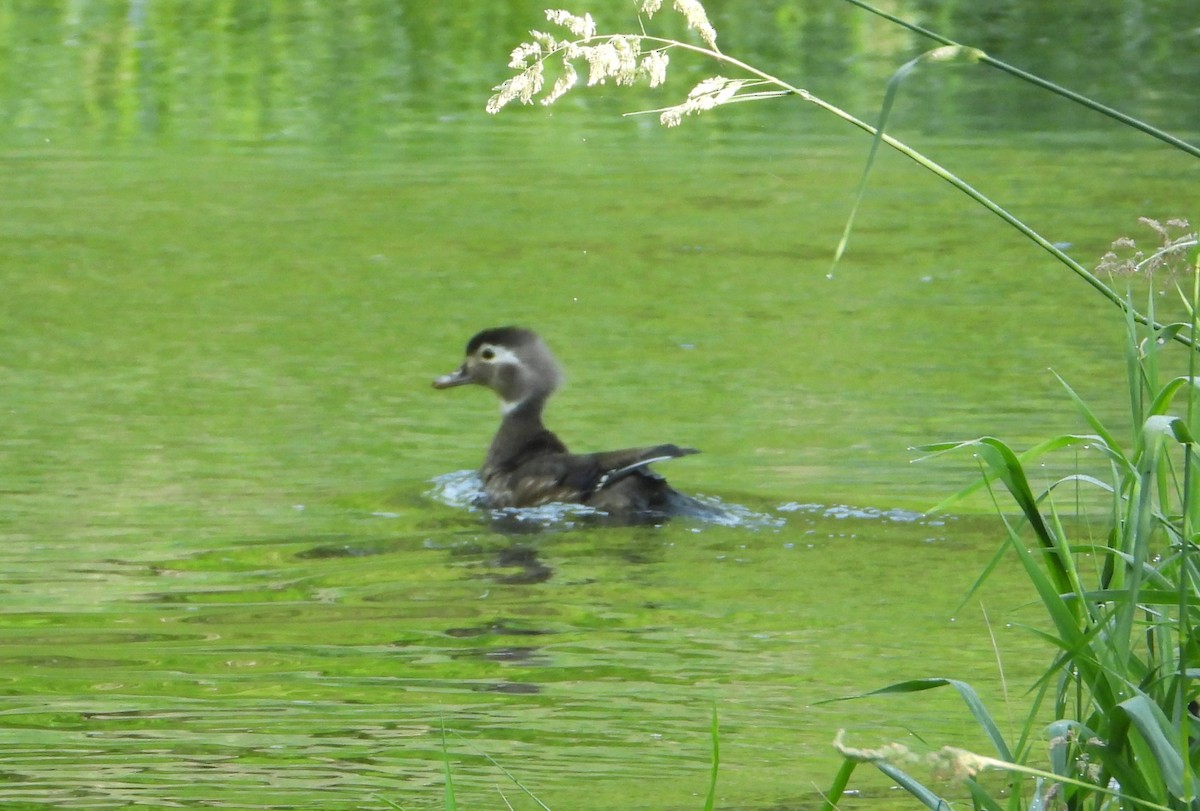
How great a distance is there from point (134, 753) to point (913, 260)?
686 centimetres

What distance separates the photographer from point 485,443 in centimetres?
771

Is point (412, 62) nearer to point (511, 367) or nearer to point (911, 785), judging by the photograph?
point (511, 367)

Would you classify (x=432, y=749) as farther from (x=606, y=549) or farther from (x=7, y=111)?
(x=7, y=111)

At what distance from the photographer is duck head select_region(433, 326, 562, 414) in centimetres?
753

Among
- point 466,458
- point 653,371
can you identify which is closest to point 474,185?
point 653,371

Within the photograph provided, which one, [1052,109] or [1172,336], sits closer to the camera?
[1172,336]

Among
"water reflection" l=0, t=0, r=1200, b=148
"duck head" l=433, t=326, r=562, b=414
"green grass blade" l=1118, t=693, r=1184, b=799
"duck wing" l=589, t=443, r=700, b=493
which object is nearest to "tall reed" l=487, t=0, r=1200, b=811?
"green grass blade" l=1118, t=693, r=1184, b=799

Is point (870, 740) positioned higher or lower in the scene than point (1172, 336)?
lower

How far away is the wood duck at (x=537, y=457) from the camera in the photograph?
6422mm

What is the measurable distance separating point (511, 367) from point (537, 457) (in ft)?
2.33

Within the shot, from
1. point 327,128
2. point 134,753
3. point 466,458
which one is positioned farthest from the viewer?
point 327,128

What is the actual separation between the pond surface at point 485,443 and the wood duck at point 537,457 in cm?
16

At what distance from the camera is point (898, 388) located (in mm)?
7852

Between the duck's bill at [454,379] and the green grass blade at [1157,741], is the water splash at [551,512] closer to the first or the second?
the duck's bill at [454,379]
